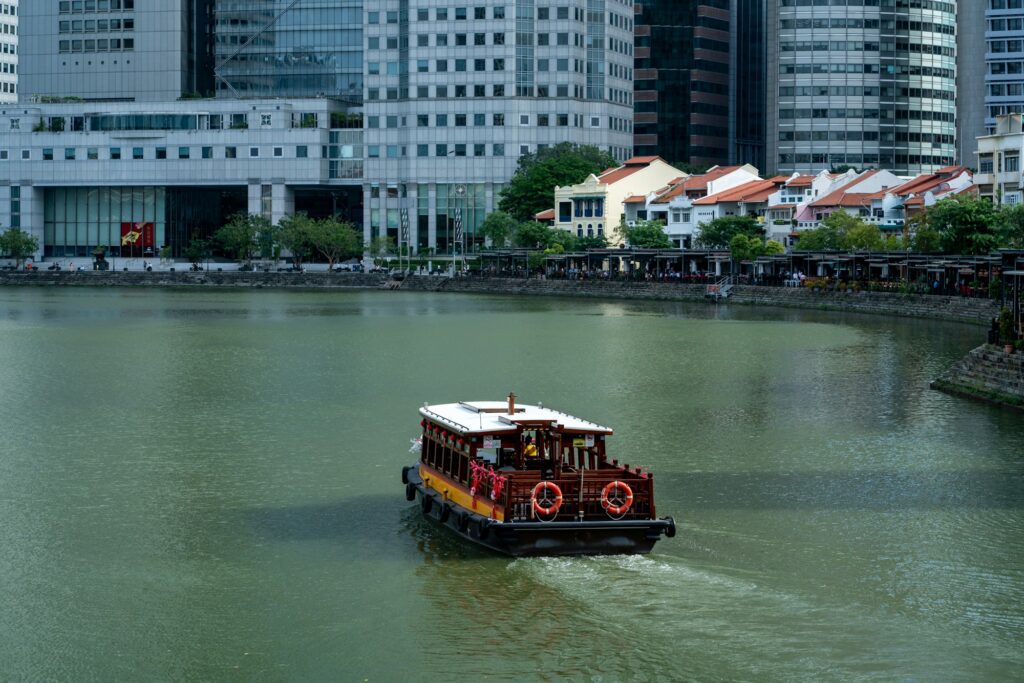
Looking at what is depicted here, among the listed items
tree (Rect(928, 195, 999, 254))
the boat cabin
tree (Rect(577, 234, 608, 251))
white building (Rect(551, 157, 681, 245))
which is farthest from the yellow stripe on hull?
white building (Rect(551, 157, 681, 245))

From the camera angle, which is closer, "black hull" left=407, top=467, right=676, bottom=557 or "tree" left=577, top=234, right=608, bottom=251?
"black hull" left=407, top=467, right=676, bottom=557

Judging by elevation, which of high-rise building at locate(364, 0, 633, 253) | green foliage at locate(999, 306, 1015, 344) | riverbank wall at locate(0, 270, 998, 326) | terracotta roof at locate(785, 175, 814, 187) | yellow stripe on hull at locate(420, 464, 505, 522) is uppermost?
high-rise building at locate(364, 0, 633, 253)

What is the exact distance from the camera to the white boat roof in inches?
1346

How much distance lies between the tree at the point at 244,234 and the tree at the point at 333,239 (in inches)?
278

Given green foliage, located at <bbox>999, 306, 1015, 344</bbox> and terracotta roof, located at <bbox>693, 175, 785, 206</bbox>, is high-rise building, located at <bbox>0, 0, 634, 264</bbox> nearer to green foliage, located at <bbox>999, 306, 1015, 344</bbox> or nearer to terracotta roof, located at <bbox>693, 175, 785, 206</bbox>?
terracotta roof, located at <bbox>693, 175, 785, 206</bbox>

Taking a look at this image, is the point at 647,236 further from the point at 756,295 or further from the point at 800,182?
the point at 756,295

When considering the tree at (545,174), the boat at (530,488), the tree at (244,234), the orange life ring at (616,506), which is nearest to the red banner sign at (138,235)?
the tree at (244,234)

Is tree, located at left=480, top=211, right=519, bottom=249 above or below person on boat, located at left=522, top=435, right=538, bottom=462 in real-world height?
above

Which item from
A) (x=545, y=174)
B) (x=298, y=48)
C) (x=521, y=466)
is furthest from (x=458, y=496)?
(x=298, y=48)

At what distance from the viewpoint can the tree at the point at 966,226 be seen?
10888 cm

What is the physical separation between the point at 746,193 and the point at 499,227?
29.7 m

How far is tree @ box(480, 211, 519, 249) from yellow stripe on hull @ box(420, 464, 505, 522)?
13433 cm

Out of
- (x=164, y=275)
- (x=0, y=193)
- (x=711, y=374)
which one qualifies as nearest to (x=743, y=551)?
(x=711, y=374)

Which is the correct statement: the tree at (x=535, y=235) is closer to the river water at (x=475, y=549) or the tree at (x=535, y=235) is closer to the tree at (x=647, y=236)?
the tree at (x=647, y=236)
